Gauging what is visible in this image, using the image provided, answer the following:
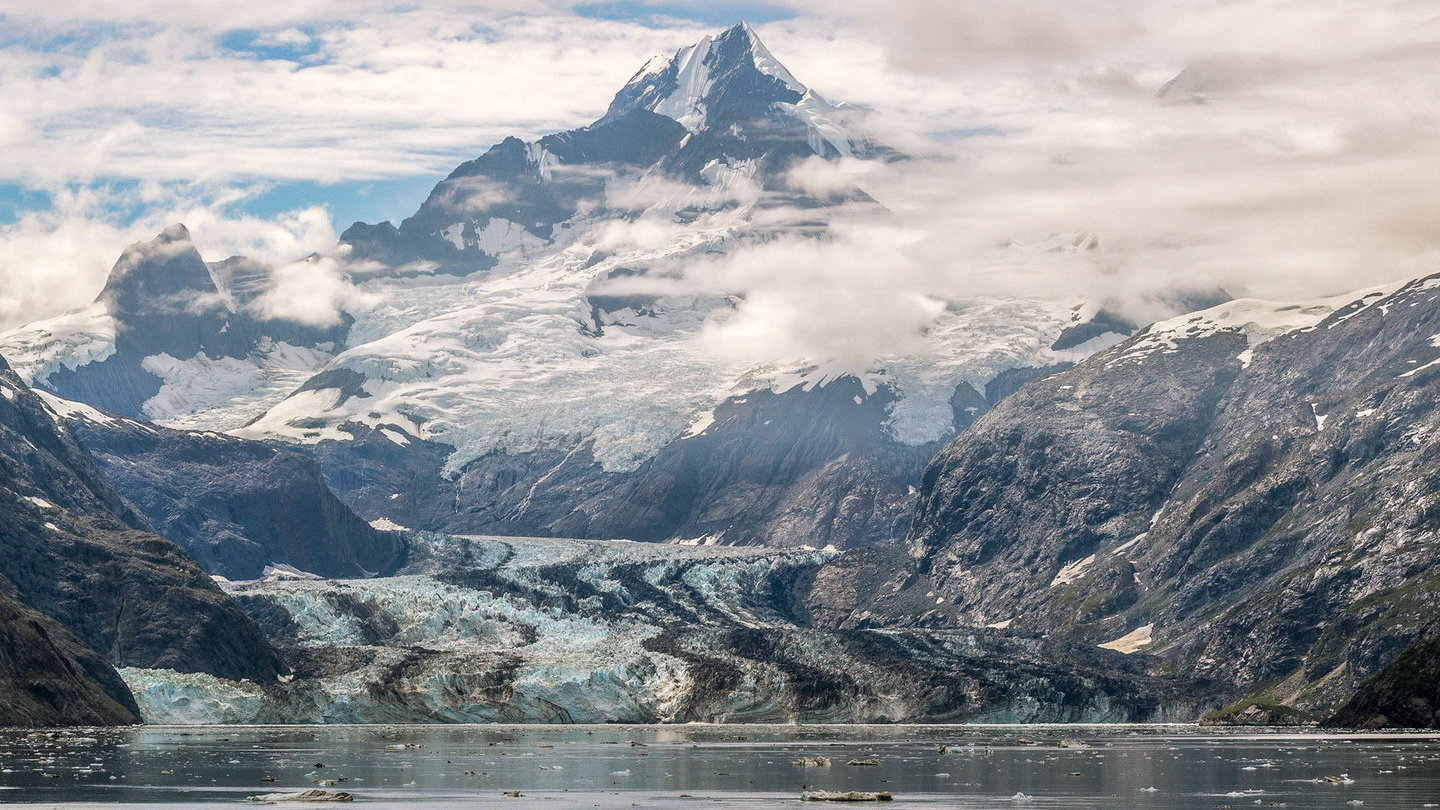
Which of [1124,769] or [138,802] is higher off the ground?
[138,802]

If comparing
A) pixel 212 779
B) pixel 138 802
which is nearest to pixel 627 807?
pixel 138 802

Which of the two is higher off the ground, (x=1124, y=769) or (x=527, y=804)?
(x=527, y=804)

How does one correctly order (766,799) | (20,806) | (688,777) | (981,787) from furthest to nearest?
(688,777) < (981,787) < (766,799) < (20,806)

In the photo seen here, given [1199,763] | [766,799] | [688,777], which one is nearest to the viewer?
[766,799]

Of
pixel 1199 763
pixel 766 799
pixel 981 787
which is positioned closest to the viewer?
pixel 766 799

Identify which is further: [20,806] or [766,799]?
[766,799]

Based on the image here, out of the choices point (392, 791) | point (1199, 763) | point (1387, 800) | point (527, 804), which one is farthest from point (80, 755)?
point (1387, 800)

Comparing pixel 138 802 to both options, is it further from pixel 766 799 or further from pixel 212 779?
pixel 766 799

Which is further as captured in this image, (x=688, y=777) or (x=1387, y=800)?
(x=688, y=777)

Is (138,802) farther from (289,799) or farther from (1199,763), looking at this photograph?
(1199,763)
